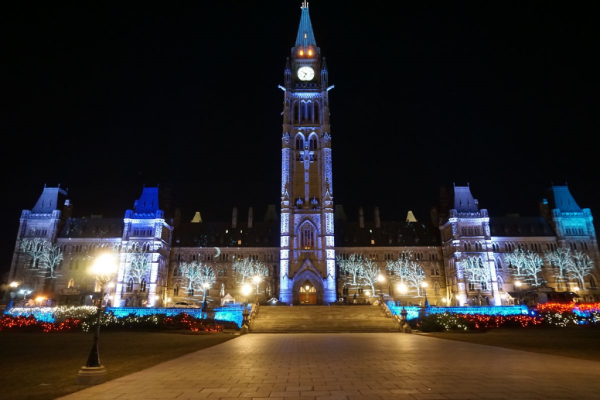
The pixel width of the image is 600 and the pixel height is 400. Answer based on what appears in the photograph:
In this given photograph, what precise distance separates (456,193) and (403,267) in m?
20.4

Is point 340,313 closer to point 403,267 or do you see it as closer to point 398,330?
point 398,330

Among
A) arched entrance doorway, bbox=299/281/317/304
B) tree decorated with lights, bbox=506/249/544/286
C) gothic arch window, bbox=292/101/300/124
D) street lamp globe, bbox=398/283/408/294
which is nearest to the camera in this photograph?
arched entrance doorway, bbox=299/281/317/304

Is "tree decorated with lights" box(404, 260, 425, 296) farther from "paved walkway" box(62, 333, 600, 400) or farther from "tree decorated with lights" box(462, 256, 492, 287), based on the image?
"paved walkway" box(62, 333, 600, 400)

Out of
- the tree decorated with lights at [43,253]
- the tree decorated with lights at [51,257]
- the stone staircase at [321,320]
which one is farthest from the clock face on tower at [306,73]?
the tree decorated with lights at [43,253]

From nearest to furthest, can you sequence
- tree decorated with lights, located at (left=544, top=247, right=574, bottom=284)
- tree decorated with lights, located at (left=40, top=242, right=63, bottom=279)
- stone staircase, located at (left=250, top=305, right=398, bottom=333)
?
stone staircase, located at (left=250, top=305, right=398, bottom=333), tree decorated with lights, located at (left=544, top=247, right=574, bottom=284), tree decorated with lights, located at (left=40, top=242, right=63, bottom=279)

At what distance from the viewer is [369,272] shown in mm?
75625

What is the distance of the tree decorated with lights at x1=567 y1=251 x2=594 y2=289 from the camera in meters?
72.4

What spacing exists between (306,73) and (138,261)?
2026 inches

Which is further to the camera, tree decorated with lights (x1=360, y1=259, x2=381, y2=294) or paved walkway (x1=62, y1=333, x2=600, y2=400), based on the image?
tree decorated with lights (x1=360, y1=259, x2=381, y2=294)

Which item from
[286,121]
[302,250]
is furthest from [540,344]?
[286,121]

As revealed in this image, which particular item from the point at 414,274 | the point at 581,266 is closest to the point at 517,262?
the point at 581,266

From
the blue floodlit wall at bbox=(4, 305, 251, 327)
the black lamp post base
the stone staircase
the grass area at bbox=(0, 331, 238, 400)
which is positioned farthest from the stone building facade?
the black lamp post base

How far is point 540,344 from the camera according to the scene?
2405 cm

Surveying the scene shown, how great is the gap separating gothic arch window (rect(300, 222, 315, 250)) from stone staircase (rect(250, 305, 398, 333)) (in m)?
23.3
